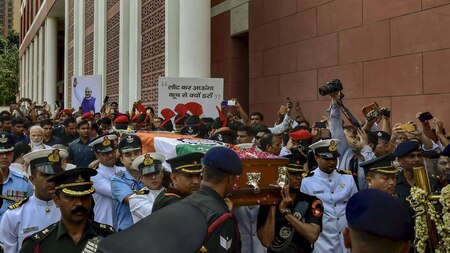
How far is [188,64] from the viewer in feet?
43.1

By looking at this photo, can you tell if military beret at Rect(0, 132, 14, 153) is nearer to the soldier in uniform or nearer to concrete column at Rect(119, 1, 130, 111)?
the soldier in uniform

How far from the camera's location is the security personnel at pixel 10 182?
5023 mm

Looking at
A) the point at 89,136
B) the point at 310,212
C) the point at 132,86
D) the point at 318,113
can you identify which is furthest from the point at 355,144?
the point at 132,86

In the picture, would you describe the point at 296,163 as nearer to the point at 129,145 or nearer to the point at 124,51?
the point at 129,145

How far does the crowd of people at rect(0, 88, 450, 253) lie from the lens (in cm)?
189

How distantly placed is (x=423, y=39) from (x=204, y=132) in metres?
4.15

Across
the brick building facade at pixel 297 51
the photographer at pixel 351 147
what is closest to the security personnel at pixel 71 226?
the photographer at pixel 351 147

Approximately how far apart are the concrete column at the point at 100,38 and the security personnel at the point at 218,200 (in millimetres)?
20184

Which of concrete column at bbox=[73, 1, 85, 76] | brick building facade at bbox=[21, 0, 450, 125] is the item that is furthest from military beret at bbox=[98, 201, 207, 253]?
concrete column at bbox=[73, 1, 85, 76]

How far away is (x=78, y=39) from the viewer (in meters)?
28.5

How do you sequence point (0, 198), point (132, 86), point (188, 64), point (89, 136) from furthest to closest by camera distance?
point (132, 86), point (188, 64), point (89, 136), point (0, 198)

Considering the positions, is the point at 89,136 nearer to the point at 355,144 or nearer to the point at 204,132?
the point at 204,132

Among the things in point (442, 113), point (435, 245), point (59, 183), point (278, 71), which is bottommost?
point (435, 245)

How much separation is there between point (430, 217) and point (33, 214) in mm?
2792
